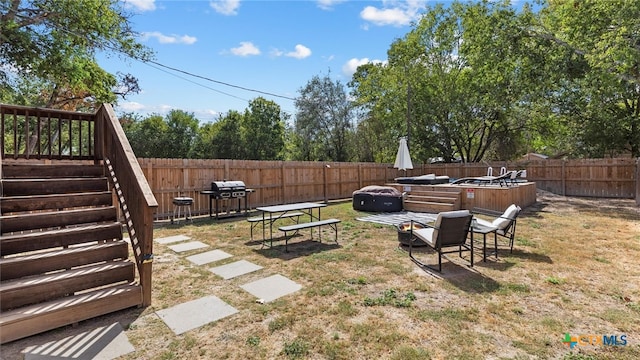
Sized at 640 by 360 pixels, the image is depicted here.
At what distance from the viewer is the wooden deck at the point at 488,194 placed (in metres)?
8.78

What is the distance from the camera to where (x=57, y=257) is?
302 cm

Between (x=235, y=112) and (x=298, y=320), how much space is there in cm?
2496

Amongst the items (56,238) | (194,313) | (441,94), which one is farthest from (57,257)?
(441,94)

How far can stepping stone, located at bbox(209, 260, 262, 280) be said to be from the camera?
407 cm

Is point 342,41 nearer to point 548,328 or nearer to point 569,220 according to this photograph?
point 569,220

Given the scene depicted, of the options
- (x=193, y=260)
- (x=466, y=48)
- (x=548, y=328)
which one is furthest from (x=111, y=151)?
(x=466, y=48)

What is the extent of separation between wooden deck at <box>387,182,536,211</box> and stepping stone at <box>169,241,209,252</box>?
7275mm

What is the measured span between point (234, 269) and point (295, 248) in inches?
52.2

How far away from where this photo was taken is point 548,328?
2.66 metres

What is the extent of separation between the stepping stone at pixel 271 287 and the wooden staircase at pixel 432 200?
→ 6781 millimetres

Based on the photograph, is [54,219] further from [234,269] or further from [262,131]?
[262,131]

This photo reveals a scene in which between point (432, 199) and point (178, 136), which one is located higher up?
point (178, 136)

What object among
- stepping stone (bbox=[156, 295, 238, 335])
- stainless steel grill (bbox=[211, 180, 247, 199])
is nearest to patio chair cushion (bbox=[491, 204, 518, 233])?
stepping stone (bbox=[156, 295, 238, 335])

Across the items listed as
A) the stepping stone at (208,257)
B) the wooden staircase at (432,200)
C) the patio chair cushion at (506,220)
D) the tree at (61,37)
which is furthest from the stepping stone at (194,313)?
the tree at (61,37)
